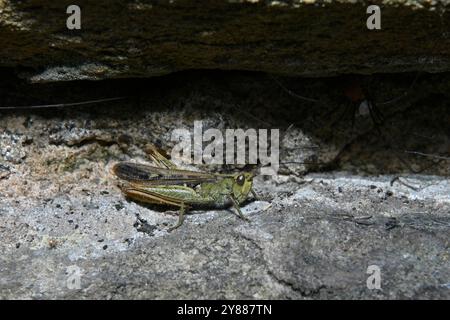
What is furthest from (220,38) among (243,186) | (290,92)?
(243,186)

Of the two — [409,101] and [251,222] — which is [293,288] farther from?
[409,101]

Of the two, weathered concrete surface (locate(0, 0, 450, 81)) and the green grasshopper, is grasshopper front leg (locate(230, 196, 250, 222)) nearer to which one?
the green grasshopper

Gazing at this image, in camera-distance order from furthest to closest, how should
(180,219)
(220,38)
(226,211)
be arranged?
(226,211)
(180,219)
(220,38)

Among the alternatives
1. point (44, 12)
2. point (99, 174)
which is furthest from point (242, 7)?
point (99, 174)

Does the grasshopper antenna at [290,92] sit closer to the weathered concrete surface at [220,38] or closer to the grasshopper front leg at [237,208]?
the weathered concrete surface at [220,38]

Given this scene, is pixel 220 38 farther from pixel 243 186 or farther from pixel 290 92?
pixel 243 186

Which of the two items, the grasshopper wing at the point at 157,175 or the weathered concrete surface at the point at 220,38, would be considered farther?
the grasshopper wing at the point at 157,175

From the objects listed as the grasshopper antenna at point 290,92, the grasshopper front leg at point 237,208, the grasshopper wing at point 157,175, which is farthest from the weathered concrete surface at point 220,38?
the grasshopper front leg at point 237,208
